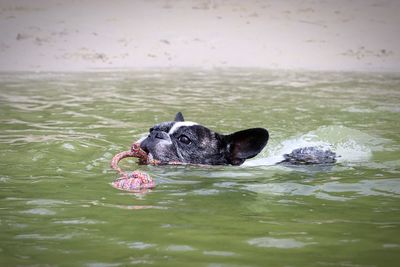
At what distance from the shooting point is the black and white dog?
6.76 metres

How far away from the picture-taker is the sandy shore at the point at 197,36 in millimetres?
20422

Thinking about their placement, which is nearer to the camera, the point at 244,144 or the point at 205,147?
the point at 244,144

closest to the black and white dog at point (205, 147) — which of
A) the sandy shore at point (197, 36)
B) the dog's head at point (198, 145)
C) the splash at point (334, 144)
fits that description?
the dog's head at point (198, 145)

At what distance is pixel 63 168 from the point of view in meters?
6.46

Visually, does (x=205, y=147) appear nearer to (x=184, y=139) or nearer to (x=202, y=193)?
(x=184, y=139)

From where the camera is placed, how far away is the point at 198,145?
695cm

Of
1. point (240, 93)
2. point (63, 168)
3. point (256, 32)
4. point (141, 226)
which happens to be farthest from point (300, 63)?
point (141, 226)

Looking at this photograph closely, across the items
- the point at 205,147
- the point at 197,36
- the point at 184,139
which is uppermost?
the point at 197,36

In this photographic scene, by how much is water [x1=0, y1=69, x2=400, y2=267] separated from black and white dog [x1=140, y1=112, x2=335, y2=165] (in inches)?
9.5

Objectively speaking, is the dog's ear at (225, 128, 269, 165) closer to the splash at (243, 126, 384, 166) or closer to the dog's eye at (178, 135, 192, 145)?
the splash at (243, 126, 384, 166)

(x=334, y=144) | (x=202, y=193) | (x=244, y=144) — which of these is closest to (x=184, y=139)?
(x=244, y=144)

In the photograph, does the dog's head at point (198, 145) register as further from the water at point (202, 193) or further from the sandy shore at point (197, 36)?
the sandy shore at point (197, 36)

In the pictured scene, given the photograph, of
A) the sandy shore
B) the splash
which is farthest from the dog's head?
the sandy shore

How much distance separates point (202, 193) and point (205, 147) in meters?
1.82
